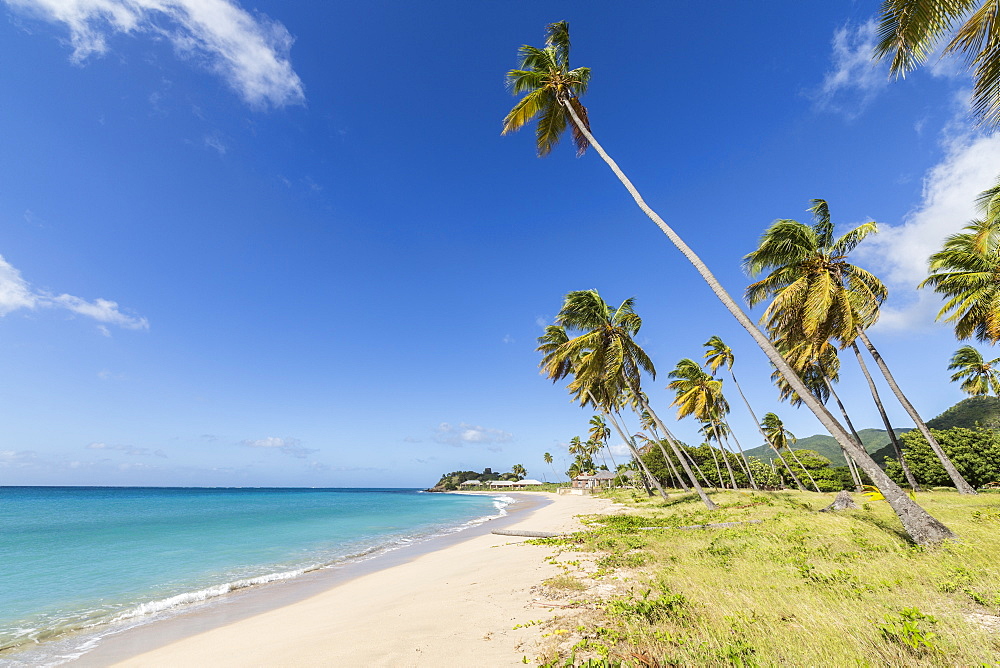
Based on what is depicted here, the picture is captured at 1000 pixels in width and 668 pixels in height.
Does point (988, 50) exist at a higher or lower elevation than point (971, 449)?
higher

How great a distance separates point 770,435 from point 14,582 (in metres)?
50.8

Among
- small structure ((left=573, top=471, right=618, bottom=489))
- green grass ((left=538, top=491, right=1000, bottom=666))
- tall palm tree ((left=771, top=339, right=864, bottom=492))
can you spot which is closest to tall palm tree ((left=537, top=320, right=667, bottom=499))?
tall palm tree ((left=771, top=339, right=864, bottom=492))

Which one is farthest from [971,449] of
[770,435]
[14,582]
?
[14,582]

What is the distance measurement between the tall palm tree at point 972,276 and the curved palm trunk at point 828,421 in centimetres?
926

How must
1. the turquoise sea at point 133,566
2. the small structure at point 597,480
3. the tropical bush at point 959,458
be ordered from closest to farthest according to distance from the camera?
the turquoise sea at point 133,566 < the tropical bush at point 959,458 < the small structure at point 597,480

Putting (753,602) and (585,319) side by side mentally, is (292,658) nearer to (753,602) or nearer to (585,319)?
(753,602)

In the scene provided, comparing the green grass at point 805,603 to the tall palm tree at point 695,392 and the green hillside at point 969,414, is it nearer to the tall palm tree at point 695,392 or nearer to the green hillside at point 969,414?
the tall palm tree at point 695,392

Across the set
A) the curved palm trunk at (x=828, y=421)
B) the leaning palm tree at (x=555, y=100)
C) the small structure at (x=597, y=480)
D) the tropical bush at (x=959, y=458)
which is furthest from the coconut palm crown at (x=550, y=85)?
the small structure at (x=597, y=480)

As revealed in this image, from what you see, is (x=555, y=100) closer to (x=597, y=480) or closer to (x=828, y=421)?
(x=828, y=421)

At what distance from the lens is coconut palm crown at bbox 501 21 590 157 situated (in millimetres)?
13906

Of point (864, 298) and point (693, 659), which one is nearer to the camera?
point (693, 659)

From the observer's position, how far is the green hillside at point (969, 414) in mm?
52812

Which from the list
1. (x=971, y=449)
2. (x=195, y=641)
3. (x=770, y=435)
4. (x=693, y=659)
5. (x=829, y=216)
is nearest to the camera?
(x=693, y=659)

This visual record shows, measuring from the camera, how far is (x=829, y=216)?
55.4 ft
